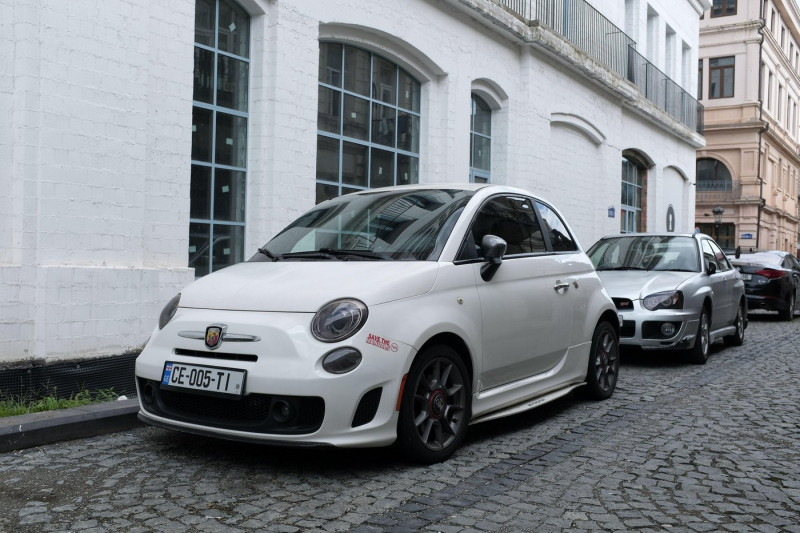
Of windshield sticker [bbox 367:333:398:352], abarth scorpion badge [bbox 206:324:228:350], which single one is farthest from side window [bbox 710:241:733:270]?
abarth scorpion badge [bbox 206:324:228:350]

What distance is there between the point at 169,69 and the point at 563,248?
14.1 feet

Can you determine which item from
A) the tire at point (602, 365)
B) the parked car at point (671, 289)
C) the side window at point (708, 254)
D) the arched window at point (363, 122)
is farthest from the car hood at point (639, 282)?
the arched window at point (363, 122)

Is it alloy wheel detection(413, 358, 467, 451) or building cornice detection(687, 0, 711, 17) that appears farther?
building cornice detection(687, 0, 711, 17)

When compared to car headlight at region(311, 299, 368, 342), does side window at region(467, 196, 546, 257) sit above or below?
above

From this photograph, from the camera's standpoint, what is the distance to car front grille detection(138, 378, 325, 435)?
4.29 m

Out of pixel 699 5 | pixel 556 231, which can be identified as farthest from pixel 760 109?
pixel 556 231

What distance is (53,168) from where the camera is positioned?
6945mm

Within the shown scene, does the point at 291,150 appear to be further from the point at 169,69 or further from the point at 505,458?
the point at 505,458

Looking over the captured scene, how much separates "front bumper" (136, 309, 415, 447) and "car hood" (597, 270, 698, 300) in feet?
17.4

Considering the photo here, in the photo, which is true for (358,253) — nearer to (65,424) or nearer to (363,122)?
(65,424)

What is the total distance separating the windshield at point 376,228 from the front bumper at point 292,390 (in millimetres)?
831

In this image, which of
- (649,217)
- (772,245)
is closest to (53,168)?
(649,217)

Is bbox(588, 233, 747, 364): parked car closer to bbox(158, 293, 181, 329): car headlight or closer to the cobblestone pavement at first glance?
the cobblestone pavement

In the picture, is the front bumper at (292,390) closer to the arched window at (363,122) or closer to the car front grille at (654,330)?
the car front grille at (654,330)
